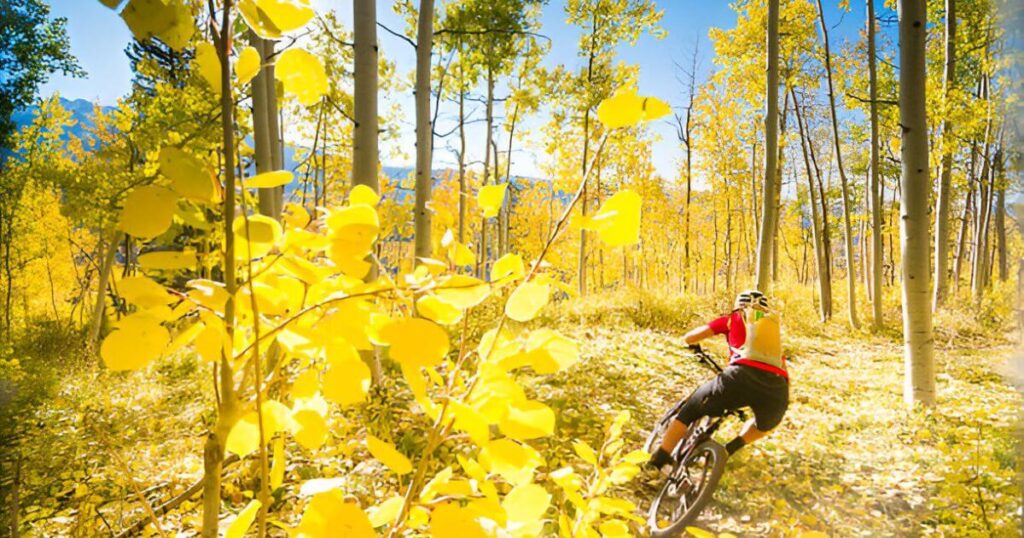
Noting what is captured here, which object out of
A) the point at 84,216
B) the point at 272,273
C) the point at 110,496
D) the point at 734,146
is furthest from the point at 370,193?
the point at 734,146

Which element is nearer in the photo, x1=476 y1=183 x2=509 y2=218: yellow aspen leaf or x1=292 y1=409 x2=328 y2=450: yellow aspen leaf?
x1=292 y1=409 x2=328 y2=450: yellow aspen leaf

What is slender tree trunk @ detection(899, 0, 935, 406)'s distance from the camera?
12.4ft

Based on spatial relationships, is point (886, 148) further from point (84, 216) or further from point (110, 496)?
point (84, 216)

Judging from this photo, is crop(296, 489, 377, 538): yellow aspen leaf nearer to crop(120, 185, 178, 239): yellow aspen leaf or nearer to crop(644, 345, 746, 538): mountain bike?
crop(120, 185, 178, 239): yellow aspen leaf

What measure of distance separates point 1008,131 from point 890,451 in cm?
449

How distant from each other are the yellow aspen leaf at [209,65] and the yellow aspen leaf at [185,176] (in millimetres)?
72

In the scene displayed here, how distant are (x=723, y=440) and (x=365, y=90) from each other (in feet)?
13.7

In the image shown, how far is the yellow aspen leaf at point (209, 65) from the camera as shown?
337 millimetres

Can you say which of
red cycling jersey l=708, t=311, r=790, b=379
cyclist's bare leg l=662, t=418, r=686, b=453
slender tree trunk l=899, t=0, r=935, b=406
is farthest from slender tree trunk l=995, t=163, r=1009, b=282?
slender tree trunk l=899, t=0, r=935, b=406

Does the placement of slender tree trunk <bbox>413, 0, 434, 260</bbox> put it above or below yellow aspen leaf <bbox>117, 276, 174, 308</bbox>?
above

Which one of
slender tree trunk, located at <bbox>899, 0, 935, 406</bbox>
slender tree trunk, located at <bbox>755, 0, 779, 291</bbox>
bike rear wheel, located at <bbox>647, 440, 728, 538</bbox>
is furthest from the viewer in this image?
slender tree trunk, located at <bbox>755, 0, 779, 291</bbox>

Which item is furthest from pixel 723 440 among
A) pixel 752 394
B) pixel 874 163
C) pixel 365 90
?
pixel 874 163

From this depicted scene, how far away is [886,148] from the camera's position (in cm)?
1146

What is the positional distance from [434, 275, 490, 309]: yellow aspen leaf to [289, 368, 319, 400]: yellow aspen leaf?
5.0 inches
